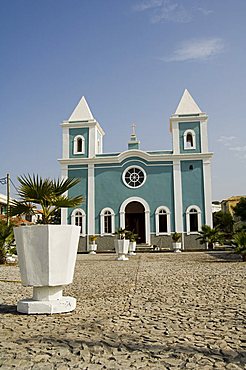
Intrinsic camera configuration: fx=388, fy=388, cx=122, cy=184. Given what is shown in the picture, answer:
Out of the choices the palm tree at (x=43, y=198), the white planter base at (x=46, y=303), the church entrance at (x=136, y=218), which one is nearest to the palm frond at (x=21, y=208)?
the palm tree at (x=43, y=198)

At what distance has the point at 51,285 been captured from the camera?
5.12 meters

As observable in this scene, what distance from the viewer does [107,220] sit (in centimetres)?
3075

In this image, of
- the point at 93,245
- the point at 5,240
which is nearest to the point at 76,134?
the point at 93,245

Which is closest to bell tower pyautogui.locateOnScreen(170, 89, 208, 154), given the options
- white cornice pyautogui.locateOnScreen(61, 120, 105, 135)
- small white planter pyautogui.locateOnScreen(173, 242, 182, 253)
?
white cornice pyautogui.locateOnScreen(61, 120, 105, 135)

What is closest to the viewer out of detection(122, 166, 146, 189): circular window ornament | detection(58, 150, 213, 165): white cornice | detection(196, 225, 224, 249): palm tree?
detection(196, 225, 224, 249): palm tree

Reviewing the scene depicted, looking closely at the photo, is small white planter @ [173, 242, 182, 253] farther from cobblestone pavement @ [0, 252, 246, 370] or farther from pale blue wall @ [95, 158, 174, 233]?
cobblestone pavement @ [0, 252, 246, 370]

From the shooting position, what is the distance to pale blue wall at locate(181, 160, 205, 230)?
29.8 m

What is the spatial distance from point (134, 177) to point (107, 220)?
4.06 meters

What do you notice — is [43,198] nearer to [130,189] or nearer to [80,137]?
[130,189]

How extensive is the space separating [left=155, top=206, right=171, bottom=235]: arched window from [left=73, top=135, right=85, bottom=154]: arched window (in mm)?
7946

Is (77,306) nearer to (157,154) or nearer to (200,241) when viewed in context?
(200,241)

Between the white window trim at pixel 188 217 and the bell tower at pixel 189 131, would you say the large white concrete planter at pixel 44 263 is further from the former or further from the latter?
the bell tower at pixel 189 131

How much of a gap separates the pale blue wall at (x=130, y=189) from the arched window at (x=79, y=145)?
203 centimetres

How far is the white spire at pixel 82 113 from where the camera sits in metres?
32.7
